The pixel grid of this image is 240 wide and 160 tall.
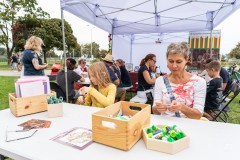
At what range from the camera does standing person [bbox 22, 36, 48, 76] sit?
3.21 m

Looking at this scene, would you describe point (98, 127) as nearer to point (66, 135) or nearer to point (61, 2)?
point (66, 135)

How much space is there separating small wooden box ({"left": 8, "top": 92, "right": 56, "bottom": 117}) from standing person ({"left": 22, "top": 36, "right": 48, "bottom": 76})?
180 cm

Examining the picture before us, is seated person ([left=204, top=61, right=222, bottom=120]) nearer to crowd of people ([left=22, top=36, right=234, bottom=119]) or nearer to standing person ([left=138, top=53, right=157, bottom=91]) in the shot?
crowd of people ([left=22, top=36, right=234, bottom=119])

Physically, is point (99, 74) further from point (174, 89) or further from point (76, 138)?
point (76, 138)

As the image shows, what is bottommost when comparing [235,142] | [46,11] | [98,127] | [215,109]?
[215,109]

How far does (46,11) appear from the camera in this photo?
22.6m

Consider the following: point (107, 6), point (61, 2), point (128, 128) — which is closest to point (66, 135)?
point (128, 128)

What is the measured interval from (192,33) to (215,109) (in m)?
4.60

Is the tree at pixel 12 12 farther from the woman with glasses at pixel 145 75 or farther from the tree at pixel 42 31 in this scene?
the woman with glasses at pixel 145 75

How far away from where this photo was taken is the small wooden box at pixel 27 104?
4.76 feet

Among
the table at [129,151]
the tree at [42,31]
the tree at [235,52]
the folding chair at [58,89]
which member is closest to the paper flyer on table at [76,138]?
the table at [129,151]

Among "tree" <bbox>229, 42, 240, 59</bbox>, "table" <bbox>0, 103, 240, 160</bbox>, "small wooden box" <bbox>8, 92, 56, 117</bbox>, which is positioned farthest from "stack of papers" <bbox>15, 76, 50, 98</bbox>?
"tree" <bbox>229, 42, 240, 59</bbox>

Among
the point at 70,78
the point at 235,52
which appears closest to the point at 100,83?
the point at 70,78

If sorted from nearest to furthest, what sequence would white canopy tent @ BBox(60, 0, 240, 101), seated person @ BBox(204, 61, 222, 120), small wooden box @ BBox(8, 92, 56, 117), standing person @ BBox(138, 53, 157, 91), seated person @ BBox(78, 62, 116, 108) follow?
1. small wooden box @ BBox(8, 92, 56, 117)
2. seated person @ BBox(78, 62, 116, 108)
3. seated person @ BBox(204, 61, 222, 120)
4. standing person @ BBox(138, 53, 157, 91)
5. white canopy tent @ BBox(60, 0, 240, 101)
